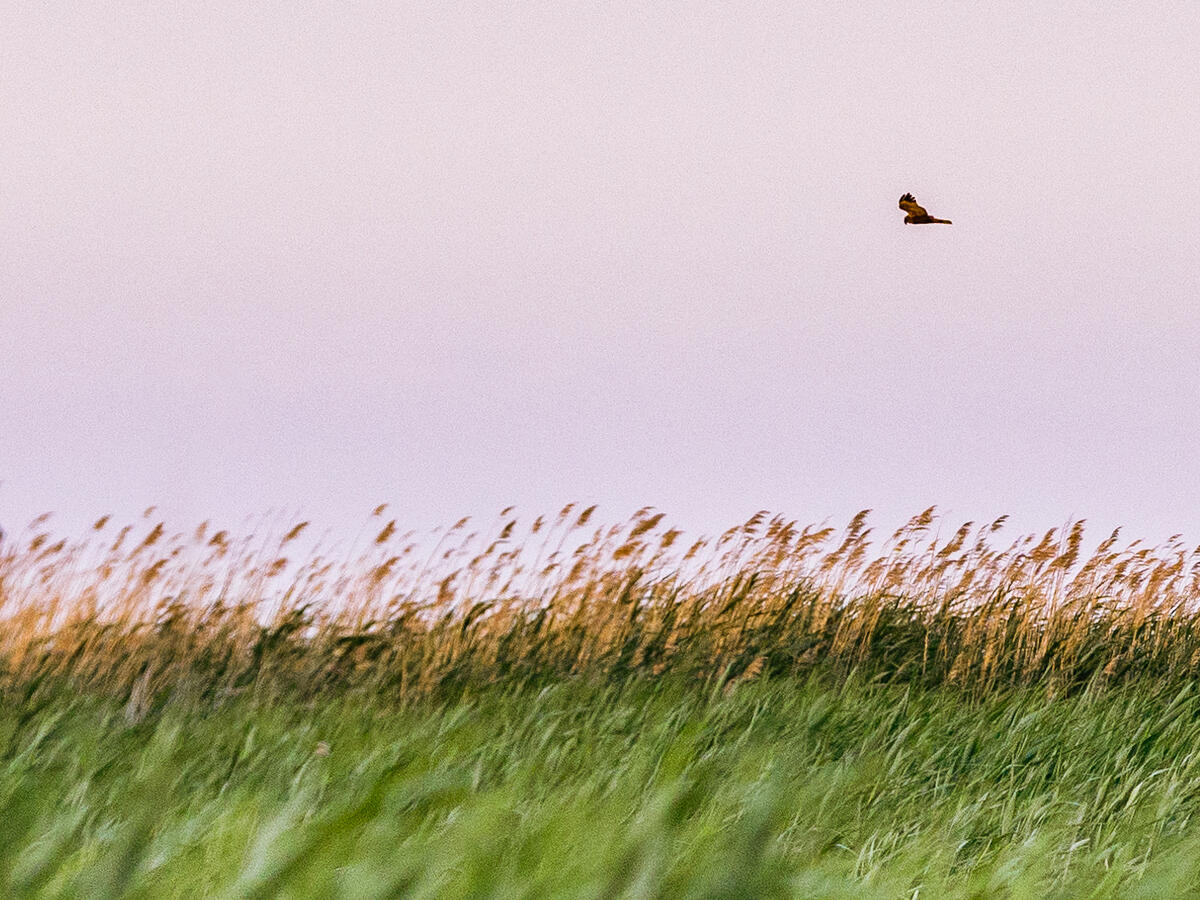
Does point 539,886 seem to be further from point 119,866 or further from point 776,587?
point 776,587

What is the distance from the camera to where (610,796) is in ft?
8.75

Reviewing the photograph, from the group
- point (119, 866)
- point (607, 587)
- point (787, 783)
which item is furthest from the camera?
point (607, 587)

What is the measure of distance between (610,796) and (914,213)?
3.05 meters

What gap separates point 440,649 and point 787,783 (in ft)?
16.0

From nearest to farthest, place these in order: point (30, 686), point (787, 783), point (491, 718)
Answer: point (787, 783) → point (491, 718) → point (30, 686)

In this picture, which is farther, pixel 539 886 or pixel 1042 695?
pixel 1042 695

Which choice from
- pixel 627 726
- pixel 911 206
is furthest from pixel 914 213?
pixel 627 726

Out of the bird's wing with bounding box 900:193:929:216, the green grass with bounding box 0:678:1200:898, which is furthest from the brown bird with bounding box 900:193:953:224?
the green grass with bounding box 0:678:1200:898

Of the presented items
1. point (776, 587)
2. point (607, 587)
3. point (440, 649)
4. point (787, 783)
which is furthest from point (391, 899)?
point (776, 587)

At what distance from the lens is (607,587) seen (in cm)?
627

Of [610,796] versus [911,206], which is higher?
[911,206]

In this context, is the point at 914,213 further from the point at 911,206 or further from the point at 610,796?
the point at 610,796

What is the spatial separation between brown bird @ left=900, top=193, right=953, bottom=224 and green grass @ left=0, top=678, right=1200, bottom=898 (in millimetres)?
1998

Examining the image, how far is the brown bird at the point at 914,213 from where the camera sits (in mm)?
4751
